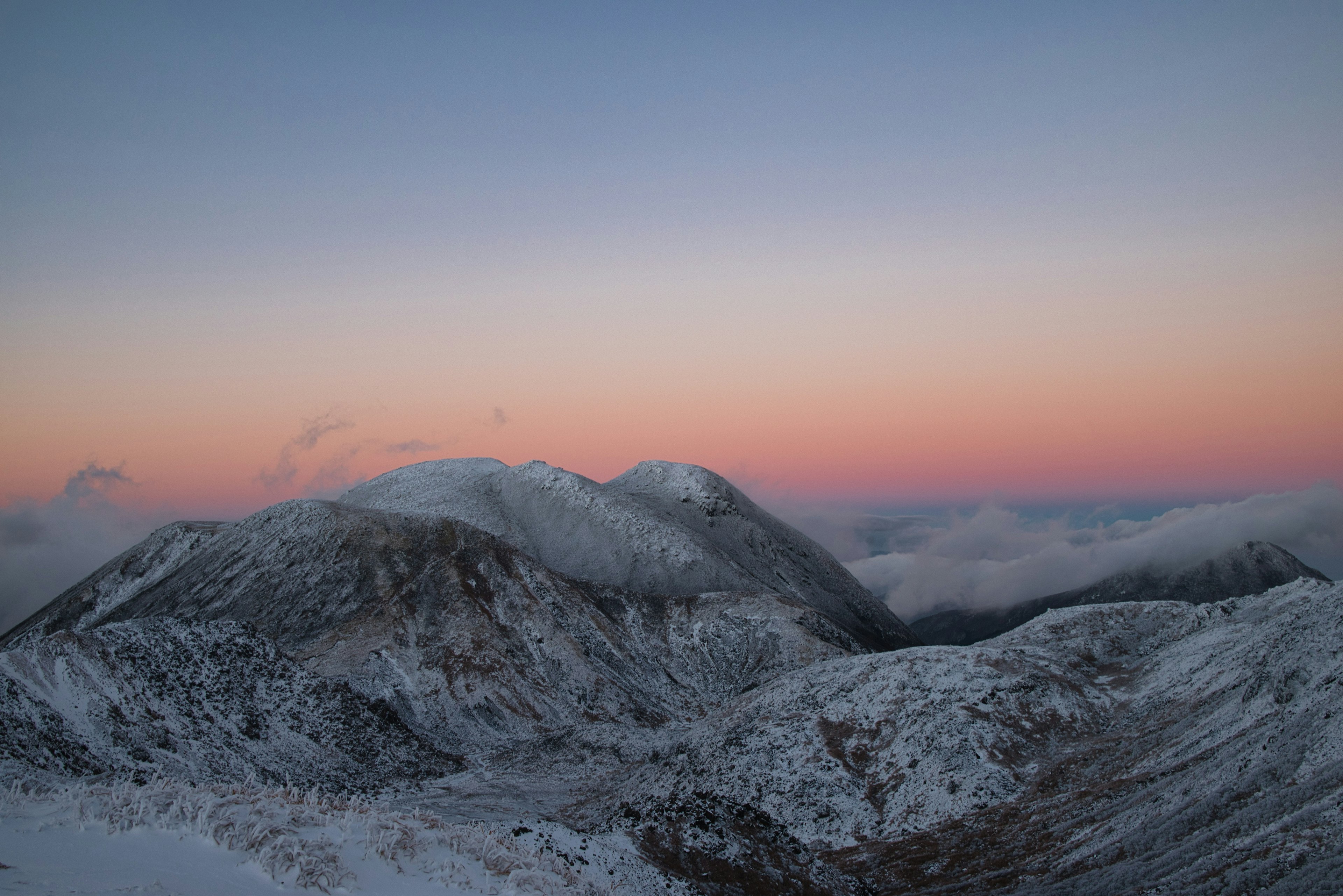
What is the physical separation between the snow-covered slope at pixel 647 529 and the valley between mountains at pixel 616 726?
709 millimetres

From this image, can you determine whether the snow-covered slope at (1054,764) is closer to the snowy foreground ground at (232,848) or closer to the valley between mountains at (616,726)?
the valley between mountains at (616,726)

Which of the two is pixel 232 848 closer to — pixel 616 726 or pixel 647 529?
pixel 616 726

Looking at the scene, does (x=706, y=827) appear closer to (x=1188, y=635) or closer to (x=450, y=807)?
(x=450, y=807)

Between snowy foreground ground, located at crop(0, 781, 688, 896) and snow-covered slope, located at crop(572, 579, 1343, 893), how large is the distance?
9.20 m

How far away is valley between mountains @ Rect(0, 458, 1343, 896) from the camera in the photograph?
1271cm

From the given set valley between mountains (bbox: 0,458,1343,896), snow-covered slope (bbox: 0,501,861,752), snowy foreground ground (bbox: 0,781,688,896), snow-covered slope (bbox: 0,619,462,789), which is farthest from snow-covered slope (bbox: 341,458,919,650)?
snowy foreground ground (bbox: 0,781,688,896)

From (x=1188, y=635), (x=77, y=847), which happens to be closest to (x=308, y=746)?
(x=77, y=847)

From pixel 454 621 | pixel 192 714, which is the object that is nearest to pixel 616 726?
pixel 454 621

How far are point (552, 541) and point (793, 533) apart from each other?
36974 mm

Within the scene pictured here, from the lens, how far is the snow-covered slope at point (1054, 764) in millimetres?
21906

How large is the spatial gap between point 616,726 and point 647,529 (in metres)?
40.5

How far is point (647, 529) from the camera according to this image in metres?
99.3

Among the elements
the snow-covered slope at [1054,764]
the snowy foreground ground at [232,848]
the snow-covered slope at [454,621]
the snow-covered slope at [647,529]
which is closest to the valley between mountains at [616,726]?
the snowy foreground ground at [232,848]

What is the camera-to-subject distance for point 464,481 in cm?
11362
